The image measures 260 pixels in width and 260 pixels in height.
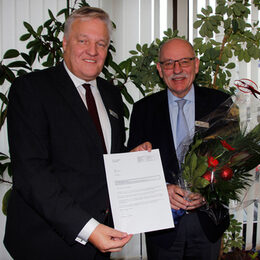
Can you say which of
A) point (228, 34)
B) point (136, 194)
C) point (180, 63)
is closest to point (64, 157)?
point (136, 194)

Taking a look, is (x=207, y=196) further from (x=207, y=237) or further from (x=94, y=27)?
(x=94, y=27)

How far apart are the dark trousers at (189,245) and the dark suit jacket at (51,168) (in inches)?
22.1

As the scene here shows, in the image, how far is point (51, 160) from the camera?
1.31 metres

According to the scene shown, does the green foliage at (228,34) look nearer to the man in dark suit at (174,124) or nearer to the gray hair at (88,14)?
the man in dark suit at (174,124)

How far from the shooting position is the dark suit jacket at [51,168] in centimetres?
118

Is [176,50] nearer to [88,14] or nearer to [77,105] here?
[88,14]

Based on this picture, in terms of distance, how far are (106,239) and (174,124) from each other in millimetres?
964

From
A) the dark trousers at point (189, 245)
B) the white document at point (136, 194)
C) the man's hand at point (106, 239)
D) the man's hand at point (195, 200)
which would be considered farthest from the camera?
the dark trousers at point (189, 245)

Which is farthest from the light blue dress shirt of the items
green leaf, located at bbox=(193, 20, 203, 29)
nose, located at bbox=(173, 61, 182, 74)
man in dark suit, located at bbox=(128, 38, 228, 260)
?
green leaf, located at bbox=(193, 20, 203, 29)

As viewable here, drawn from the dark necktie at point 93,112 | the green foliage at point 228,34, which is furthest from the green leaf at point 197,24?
the dark necktie at point 93,112

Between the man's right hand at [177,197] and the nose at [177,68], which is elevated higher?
the nose at [177,68]

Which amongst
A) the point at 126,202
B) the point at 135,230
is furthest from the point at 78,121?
→ the point at 135,230

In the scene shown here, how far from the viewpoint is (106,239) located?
44.3 inches

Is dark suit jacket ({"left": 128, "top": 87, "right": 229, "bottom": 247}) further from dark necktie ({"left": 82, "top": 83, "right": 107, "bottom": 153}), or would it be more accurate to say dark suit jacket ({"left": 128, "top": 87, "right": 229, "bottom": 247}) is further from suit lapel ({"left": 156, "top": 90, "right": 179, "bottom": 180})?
dark necktie ({"left": 82, "top": 83, "right": 107, "bottom": 153})
